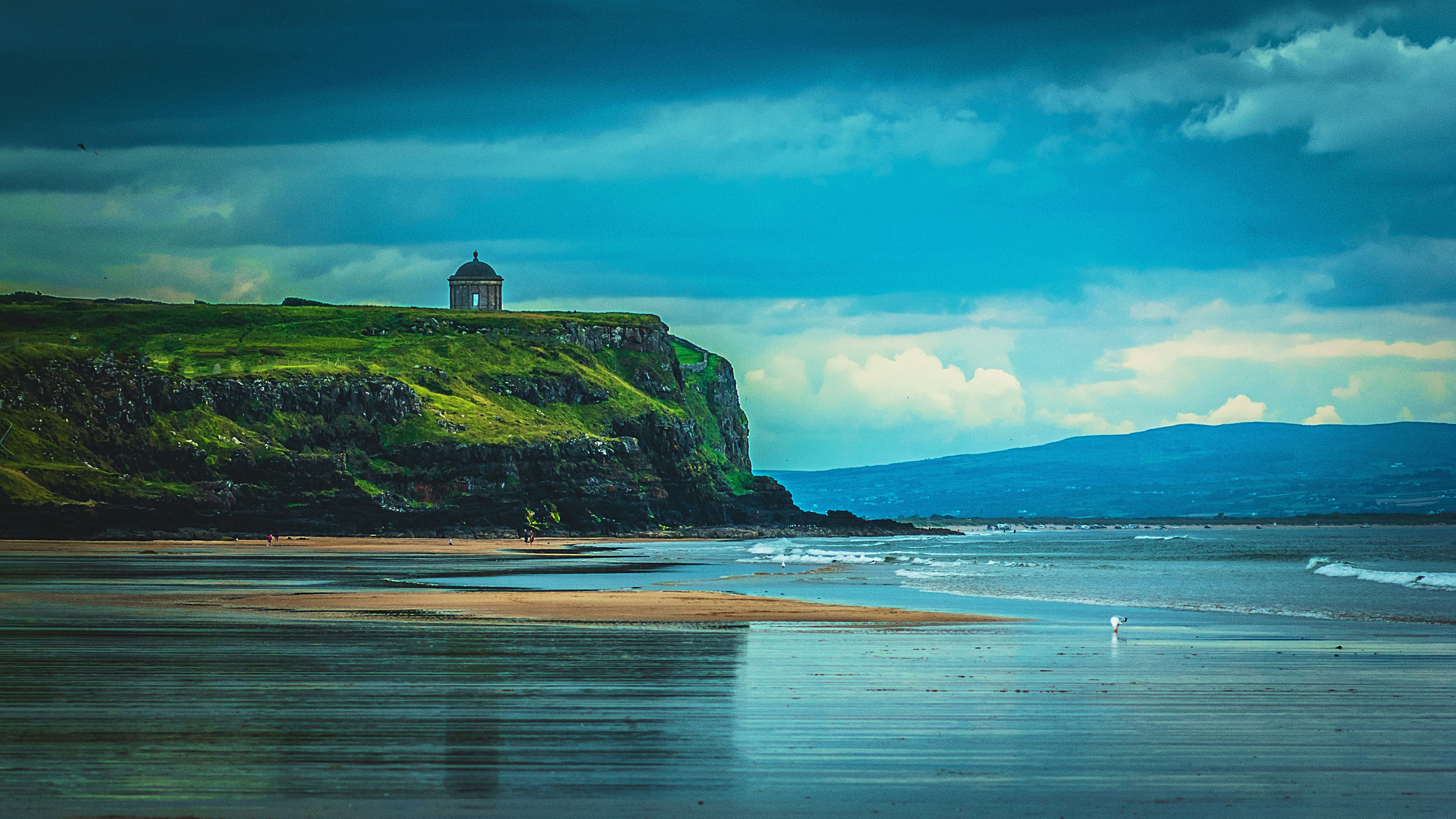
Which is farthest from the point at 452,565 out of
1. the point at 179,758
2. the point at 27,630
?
the point at 179,758

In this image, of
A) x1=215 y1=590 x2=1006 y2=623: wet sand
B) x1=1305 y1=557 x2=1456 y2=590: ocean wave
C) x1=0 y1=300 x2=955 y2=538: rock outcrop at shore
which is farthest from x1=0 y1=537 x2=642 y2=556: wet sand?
x1=1305 y1=557 x2=1456 y2=590: ocean wave

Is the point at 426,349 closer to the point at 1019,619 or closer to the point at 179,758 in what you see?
the point at 1019,619

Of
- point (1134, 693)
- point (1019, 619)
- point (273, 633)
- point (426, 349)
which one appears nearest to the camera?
point (1134, 693)

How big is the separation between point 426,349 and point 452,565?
412 feet

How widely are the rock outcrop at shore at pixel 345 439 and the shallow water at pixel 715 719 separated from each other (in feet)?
310

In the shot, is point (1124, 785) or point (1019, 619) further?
point (1019, 619)

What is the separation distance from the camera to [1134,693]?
54.5 ft

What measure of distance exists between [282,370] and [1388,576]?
13026 centimetres

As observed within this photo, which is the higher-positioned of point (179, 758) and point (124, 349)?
point (124, 349)

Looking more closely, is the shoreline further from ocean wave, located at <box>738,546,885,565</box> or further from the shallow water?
ocean wave, located at <box>738,546,885,565</box>

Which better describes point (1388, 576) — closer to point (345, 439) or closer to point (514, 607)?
point (514, 607)

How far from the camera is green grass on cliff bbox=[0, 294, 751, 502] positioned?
122312 millimetres

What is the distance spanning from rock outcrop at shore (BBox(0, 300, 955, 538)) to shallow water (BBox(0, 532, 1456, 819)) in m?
94.6

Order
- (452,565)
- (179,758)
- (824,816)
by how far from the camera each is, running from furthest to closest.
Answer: (452,565)
(179,758)
(824,816)
